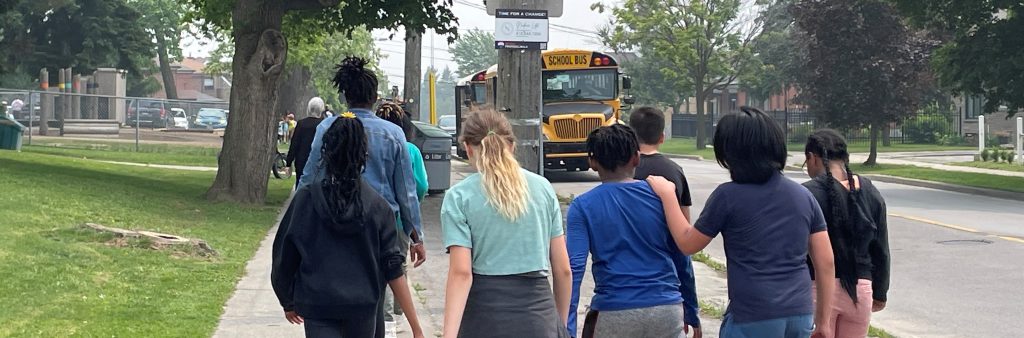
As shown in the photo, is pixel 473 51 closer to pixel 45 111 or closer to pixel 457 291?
pixel 45 111

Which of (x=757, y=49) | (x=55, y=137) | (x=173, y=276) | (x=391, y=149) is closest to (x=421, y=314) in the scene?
(x=173, y=276)

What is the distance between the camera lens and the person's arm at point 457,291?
16.1 feet

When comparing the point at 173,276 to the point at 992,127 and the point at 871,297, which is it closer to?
the point at 871,297

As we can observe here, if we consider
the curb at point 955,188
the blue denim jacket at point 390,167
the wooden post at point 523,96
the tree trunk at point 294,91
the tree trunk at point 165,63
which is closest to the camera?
the blue denim jacket at point 390,167

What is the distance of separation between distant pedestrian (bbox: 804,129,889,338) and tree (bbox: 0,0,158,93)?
154 feet

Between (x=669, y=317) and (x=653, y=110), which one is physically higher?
(x=653, y=110)

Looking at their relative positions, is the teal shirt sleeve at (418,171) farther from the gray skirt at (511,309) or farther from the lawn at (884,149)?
the lawn at (884,149)

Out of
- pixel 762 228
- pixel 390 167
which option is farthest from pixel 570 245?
pixel 390 167

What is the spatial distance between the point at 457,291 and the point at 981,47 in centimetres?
2507

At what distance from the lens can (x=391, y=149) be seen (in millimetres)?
7145

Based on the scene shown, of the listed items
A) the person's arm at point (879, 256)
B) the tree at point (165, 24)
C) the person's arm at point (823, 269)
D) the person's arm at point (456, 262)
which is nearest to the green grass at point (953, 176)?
the person's arm at point (879, 256)

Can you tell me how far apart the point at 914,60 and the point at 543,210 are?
36.8 m

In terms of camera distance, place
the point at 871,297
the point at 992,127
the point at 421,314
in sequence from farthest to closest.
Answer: the point at 992,127 → the point at 421,314 → the point at 871,297

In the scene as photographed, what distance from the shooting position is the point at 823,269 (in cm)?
521
